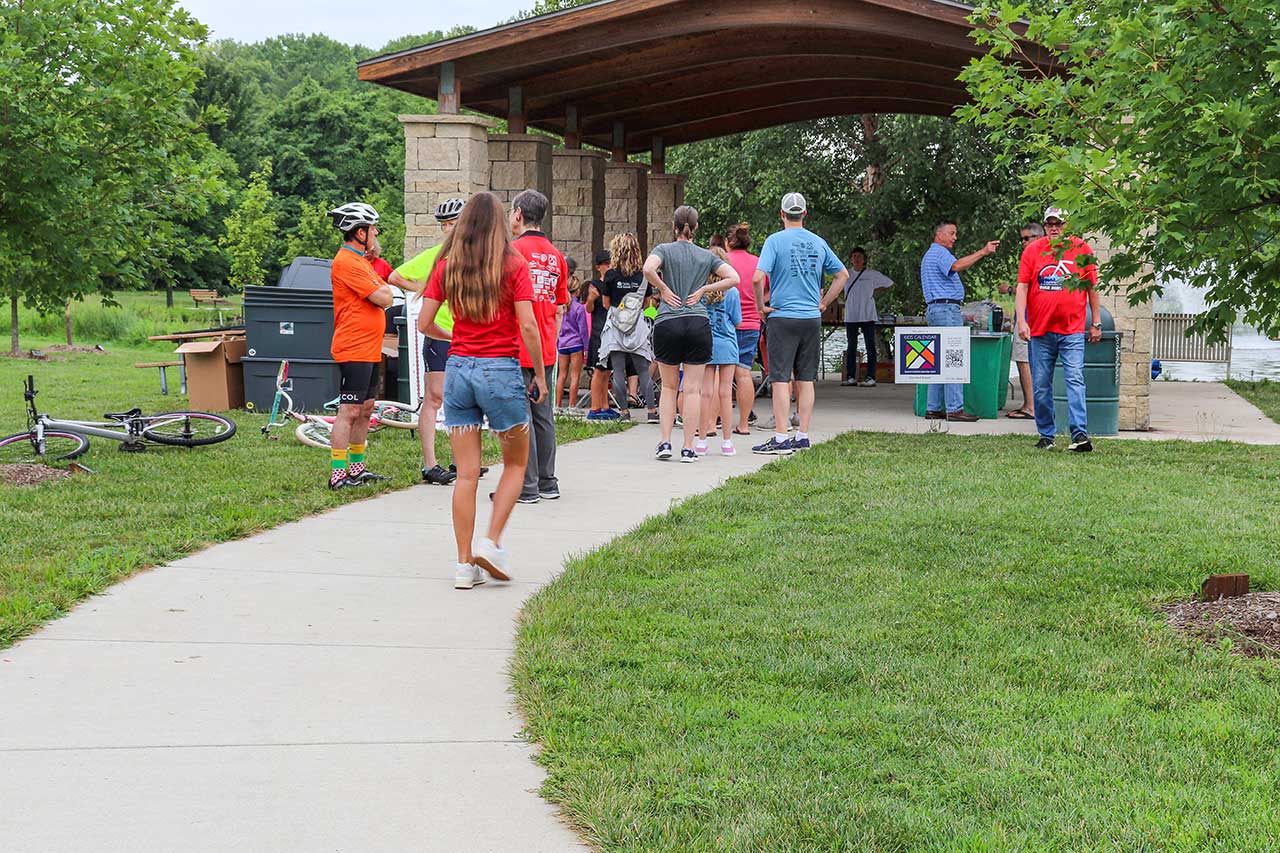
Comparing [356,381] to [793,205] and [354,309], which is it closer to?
[354,309]

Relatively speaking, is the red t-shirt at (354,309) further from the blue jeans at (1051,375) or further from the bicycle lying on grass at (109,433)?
the blue jeans at (1051,375)

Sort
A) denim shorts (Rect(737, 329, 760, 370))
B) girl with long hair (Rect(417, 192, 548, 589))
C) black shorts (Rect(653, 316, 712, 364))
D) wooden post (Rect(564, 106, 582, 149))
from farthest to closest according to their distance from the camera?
1. wooden post (Rect(564, 106, 582, 149))
2. denim shorts (Rect(737, 329, 760, 370))
3. black shorts (Rect(653, 316, 712, 364))
4. girl with long hair (Rect(417, 192, 548, 589))

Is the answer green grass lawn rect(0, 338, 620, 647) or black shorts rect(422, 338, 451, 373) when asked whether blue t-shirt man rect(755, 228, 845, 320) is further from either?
black shorts rect(422, 338, 451, 373)

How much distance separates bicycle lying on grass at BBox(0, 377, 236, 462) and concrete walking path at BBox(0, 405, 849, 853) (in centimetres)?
349

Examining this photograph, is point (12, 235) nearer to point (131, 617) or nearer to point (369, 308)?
point (369, 308)

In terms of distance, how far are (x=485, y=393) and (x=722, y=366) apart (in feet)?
17.7

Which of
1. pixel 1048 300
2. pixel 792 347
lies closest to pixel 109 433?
pixel 792 347

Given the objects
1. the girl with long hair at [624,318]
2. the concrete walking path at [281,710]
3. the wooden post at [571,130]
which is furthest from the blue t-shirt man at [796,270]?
the wooden post at [571,130]

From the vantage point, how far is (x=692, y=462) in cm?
1083

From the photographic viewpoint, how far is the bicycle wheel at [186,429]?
422 inches

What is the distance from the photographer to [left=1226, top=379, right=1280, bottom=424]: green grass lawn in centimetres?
1625

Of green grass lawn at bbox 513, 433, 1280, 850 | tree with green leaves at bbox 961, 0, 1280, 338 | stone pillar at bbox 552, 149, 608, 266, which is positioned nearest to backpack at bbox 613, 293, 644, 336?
green grass lawn at bbox 513, 433, 1280, 850

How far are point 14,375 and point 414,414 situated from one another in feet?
42.8

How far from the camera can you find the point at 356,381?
30.0 ft
